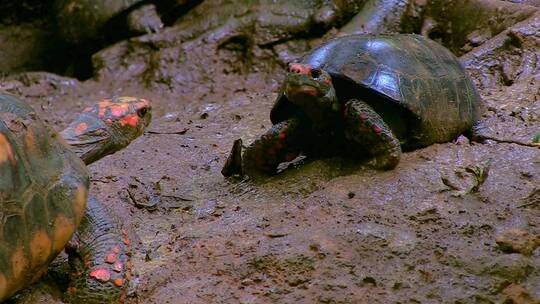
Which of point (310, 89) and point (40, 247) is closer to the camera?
point (40, 247)

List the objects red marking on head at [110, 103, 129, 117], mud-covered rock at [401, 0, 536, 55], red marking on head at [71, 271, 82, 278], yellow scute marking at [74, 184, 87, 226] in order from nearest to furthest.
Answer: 1. yellow scute marking at [74, 184, 87, 226]
2. red marking on head at [71, 271, 82, 278]
3. red marking on head at [110, 103, 129, 117]
4. mud-covered rock at [401, 0, 536, 55]

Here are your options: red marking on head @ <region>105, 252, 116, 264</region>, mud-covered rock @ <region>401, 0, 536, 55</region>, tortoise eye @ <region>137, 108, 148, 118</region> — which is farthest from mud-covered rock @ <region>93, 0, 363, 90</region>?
red marking on head @ <region>105, 252, 116, 264</region>

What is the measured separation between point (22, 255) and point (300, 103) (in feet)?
5.27

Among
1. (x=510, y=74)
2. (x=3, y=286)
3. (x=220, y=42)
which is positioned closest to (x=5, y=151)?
(x=3, y=286)

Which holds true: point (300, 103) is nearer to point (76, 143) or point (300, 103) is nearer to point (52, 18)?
point (76, 143)

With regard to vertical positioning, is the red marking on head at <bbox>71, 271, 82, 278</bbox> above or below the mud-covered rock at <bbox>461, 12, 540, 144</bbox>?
above

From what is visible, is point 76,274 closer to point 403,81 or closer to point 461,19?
point 403,81

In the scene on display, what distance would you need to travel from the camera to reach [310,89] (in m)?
3.38

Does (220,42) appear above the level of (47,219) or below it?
below

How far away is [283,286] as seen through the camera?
96.6 inches

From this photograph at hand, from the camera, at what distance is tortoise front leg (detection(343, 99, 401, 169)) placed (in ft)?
11.2

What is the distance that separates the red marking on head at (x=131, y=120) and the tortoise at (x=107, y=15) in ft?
11.7

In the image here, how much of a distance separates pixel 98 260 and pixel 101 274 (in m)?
0.08

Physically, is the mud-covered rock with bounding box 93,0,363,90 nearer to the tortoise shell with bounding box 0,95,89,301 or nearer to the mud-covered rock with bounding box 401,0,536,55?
the mud-covered rock with bounding box 401,0,536,55
